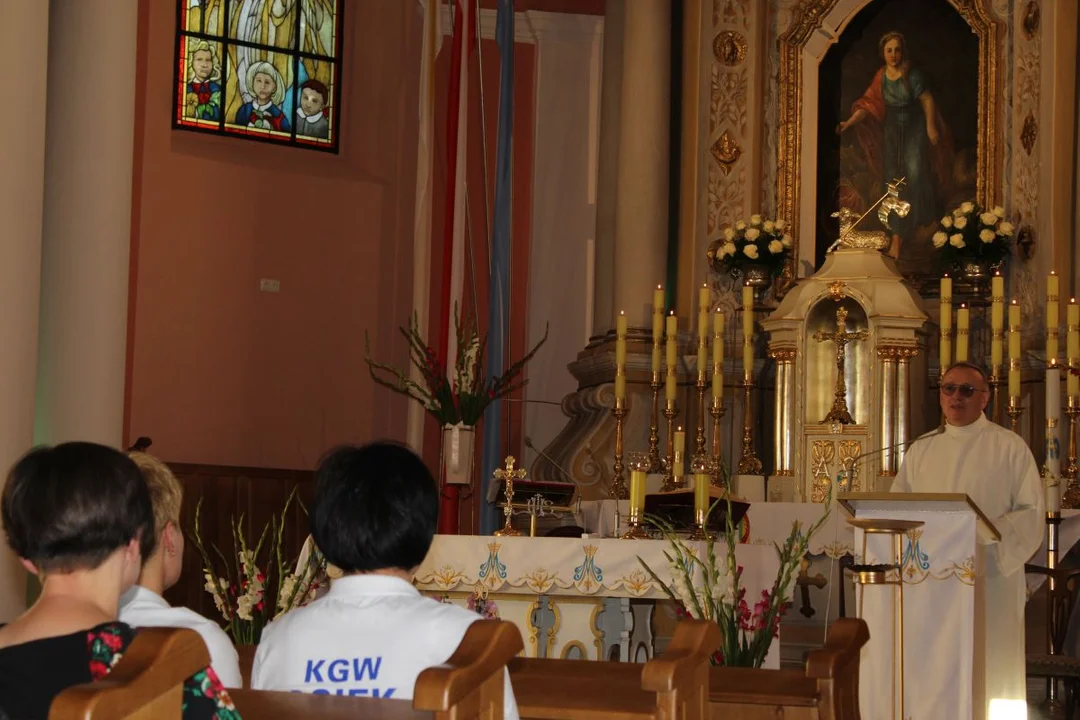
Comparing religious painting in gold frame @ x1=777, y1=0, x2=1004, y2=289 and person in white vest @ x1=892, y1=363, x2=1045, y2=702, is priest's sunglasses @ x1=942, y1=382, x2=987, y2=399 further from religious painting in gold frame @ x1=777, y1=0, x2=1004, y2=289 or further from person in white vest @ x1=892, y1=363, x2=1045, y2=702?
religious painting in gold frame @ x1=777, y1=0, x2=1004, y2=289

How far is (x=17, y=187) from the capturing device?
636 centimetres

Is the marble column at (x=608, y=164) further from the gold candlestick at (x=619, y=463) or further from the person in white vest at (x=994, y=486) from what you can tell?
the person in white vest at (x=994, y=486)

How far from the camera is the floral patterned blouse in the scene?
201 centimetres

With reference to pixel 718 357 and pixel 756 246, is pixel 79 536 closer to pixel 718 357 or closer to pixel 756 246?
pixel 718 357

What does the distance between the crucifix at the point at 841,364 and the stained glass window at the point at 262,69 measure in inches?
150

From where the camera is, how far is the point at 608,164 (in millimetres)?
10375

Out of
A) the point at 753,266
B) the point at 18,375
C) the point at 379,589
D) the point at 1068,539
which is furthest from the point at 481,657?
the point at 753,266

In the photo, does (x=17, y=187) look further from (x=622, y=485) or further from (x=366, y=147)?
(x=366, y=147)

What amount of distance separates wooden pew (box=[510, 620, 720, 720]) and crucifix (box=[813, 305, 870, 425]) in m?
5.59

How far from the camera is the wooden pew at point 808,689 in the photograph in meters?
3.44

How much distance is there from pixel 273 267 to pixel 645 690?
7.67 metres

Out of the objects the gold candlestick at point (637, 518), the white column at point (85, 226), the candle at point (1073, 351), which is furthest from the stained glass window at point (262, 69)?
the gold candlestick at point (637, 518)

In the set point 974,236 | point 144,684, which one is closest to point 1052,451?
point 974,236

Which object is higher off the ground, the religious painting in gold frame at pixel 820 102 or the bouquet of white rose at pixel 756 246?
the religious painting in gold frame at pixel 820 102
